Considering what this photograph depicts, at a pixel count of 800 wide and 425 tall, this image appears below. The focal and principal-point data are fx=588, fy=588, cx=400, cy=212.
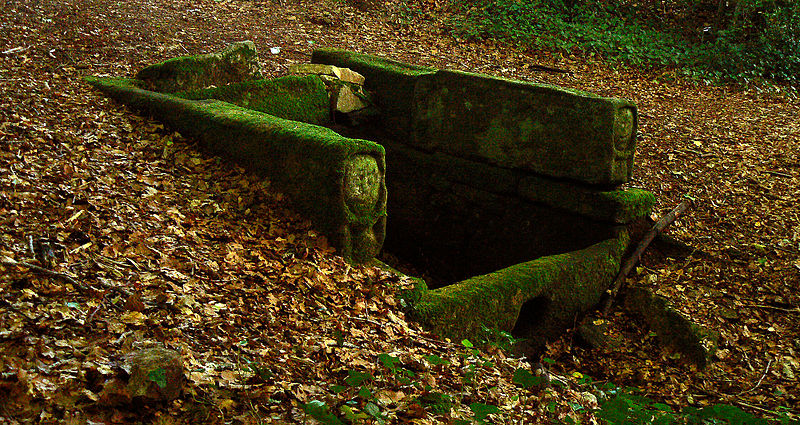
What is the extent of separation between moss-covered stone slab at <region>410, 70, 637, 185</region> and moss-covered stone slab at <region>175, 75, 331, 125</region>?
1102 mm

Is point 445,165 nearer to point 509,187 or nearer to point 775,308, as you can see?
point 509,187

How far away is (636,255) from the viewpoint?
6.09 metres

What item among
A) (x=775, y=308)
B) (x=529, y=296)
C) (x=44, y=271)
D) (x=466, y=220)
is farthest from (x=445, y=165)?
(x=44, y=271)

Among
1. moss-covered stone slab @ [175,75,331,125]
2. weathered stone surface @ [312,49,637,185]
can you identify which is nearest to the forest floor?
moss-covered stone slab @ [175,75,331,125]

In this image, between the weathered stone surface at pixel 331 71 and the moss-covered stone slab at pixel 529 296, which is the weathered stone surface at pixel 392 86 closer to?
the weathered stone surface at pixel 331 71

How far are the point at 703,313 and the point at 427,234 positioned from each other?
9.86ft

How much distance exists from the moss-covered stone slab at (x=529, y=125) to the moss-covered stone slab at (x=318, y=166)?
6.33 feet

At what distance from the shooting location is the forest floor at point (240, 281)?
277cm

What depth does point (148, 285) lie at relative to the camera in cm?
342

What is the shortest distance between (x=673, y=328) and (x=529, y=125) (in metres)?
2.36

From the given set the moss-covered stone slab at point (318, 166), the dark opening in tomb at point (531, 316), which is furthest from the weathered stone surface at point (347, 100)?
the dark opening in tomb at point (531, 316)

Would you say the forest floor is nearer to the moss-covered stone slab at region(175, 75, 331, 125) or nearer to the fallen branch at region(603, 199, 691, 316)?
the fallen branch at region(603, 199, 691, 316)

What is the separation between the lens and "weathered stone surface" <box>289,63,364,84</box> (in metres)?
6.97

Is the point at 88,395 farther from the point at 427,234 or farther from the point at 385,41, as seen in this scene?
the point at 385,41
